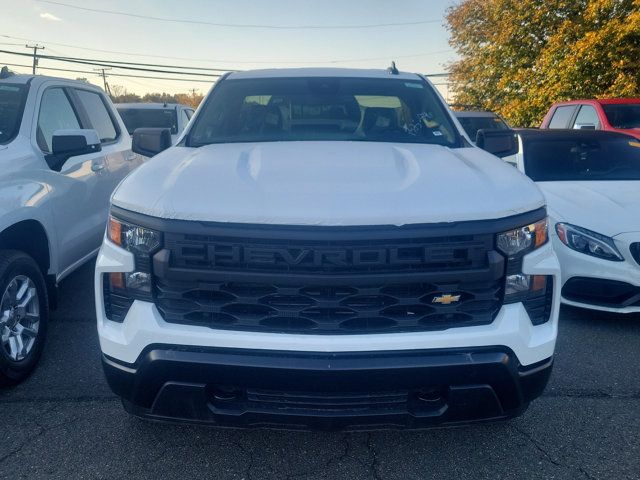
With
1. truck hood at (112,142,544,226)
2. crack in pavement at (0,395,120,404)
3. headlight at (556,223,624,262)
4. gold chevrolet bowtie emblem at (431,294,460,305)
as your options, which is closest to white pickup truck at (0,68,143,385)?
crack in pavement at (0,395,120,404)

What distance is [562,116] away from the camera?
10844mm

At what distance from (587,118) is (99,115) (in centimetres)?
887

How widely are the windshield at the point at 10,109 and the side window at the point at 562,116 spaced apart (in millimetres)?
9883

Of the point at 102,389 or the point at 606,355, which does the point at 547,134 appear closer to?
the point at 606,355

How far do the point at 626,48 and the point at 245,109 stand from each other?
16.2 m

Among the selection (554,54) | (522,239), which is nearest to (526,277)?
(522,239)

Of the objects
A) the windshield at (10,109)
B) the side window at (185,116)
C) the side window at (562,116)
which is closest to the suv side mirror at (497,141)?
the windshield at (10,109)

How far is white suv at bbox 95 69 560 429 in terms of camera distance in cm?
202

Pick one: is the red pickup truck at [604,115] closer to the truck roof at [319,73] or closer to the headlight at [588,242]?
the headlight at [588,242]

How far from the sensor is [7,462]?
249 cm

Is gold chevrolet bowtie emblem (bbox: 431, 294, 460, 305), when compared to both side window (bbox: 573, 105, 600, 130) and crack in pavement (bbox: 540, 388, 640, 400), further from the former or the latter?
side window (bbox: 573, 105, 600, 130)

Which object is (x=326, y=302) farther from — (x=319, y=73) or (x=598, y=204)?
(x=598, y=204)

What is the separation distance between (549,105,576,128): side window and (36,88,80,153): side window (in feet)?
30.8

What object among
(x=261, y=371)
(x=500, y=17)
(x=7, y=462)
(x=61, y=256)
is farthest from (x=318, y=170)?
(x=500, y=17)
